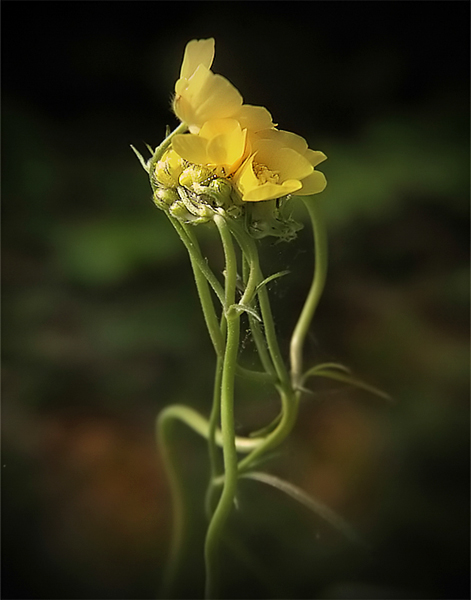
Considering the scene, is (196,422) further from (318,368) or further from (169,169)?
(169,169)

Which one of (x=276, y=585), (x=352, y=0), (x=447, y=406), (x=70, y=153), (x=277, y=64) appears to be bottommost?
(x=276, y=585)

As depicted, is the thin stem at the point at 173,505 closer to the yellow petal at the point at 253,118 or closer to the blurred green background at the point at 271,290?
the blurred green background at the point at 271,290

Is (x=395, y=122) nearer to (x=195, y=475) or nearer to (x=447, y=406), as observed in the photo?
(x=447, y=406)

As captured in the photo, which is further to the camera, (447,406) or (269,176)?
(447,406)

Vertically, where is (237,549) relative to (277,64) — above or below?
below

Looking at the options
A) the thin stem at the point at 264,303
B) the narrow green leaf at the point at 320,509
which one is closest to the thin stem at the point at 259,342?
the thin stem at the point at 264,303

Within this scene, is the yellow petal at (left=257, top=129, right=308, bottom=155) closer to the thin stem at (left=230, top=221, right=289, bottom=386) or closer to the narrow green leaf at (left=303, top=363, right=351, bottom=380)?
the thin stem at (left=230, top=221, right=289, bottom=386)

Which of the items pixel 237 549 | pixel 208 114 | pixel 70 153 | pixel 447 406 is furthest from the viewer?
pixel 70 153

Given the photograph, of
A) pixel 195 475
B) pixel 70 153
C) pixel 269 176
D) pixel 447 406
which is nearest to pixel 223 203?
pixel 269 176
